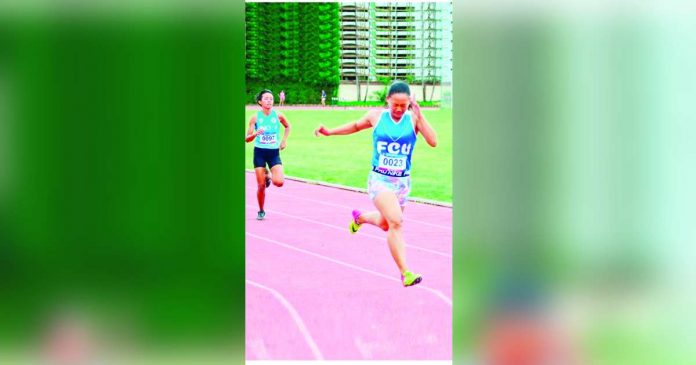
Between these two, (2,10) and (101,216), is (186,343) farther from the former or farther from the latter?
(2,10)

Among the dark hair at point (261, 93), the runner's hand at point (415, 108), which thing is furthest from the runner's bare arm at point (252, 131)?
the runner's hand at point (415, 108)

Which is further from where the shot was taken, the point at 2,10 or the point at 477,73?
the point at 477,73

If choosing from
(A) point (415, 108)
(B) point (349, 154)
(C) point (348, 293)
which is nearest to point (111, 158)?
(B) point (349, 154)

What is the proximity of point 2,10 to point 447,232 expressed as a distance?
339 cm

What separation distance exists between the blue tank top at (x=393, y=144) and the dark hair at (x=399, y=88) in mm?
135

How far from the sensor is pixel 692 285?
6.59 m

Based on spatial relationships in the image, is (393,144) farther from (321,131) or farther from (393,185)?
(321,131)

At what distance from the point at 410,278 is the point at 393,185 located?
640 mm

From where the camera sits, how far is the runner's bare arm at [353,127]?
598 cm

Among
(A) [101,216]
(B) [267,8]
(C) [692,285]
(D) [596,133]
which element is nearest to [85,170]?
(A) [101,216]

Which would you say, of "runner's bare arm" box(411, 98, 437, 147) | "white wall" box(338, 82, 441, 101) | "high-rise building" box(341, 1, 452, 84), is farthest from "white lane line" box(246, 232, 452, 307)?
"high-rise building" box(341, 1, 452, 84)

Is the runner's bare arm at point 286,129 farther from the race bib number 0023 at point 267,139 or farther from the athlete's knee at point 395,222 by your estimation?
the athlete's knee at point 395,222

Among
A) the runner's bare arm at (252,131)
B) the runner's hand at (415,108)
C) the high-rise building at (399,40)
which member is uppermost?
the high-rise building at (399,40)

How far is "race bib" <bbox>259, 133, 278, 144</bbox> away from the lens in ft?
21.3
